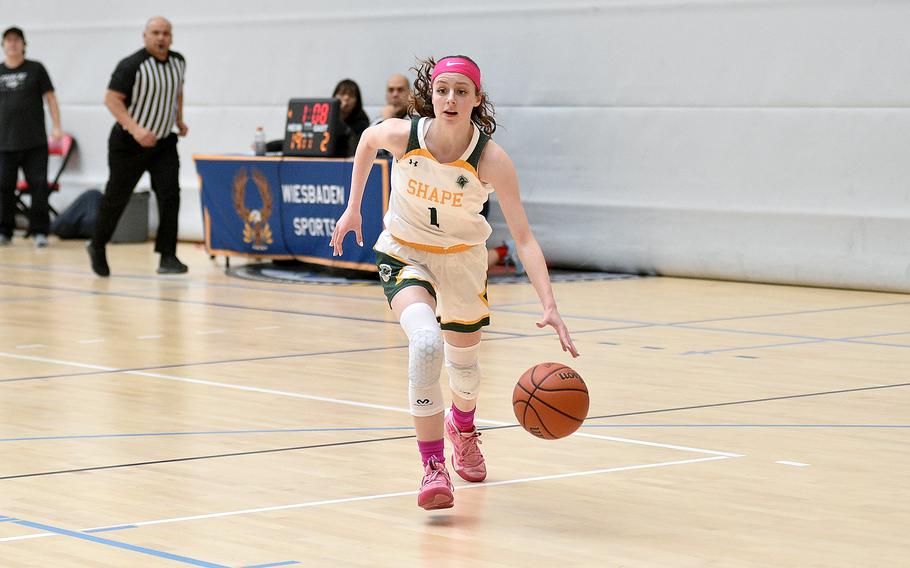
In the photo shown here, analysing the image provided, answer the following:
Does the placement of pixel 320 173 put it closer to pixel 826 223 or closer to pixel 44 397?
pixel 826 223

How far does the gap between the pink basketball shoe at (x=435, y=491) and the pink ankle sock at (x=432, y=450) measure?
48mm

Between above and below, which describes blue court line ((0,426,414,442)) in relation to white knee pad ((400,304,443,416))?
below

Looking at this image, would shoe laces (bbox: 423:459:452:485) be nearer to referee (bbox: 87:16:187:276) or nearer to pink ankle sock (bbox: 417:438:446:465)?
pink ankle sock (bbox: 417:438:446:465)

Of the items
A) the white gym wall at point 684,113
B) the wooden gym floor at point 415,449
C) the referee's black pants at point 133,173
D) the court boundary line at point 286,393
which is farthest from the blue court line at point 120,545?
the white gym wall at point 684,113

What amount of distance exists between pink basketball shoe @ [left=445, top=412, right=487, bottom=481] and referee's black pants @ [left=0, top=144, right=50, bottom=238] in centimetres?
1127

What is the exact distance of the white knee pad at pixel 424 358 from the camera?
4695 millimetres

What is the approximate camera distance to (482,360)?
800cm

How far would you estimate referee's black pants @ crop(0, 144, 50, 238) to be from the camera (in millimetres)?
15609

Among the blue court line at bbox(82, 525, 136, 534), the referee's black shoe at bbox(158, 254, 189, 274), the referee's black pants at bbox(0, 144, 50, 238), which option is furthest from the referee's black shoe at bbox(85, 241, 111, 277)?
the blue court line at bbox(82, 525, 136, 534)

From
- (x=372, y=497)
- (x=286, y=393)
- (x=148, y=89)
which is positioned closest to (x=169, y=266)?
(x=148, y=89)

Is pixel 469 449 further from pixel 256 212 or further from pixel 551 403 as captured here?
pixel 256 212

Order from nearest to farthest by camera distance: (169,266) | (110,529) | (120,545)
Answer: (120,545) → (110,529) → (169,266)

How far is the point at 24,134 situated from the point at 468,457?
11562mm

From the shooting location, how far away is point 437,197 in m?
5.02
